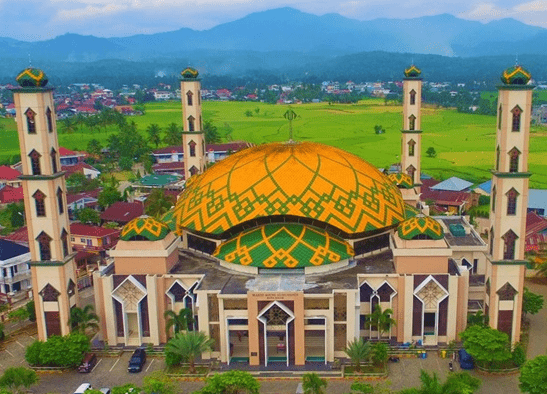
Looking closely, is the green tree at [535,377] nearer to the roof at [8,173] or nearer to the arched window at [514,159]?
the arched window at [514,159]

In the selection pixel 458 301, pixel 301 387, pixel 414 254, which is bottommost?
pixel 301 387

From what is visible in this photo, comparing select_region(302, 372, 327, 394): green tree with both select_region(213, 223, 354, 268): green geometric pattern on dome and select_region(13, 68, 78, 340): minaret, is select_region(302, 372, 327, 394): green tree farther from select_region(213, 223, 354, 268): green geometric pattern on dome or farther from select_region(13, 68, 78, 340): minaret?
select_region(13, 68, 78, 340): minaret

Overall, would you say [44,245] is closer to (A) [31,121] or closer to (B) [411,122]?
(A) [31,121]

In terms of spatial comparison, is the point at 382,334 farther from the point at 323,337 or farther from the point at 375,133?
the point at 375,133

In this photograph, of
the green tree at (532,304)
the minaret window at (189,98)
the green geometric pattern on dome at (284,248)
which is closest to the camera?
the green geometric pattern on dome at (284,248)

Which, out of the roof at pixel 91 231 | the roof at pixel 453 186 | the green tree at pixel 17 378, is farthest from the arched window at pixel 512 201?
the roof at pixel 453 186

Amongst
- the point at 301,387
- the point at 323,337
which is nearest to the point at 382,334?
the point at 323,337

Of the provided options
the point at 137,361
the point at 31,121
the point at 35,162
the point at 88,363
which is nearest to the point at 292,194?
the point at 137,361

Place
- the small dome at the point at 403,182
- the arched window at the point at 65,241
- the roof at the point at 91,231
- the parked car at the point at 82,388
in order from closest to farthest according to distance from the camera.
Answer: the parked car at the point at 82,388 → the arched window at the point at 65,241 → the small dome at the point at 403,182 → the roof at the point at 91,231
